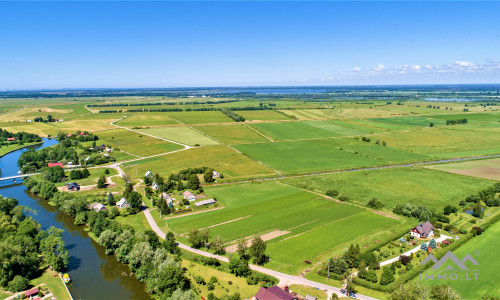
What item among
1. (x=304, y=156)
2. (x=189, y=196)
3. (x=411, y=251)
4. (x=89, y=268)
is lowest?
(x=89, y=268)

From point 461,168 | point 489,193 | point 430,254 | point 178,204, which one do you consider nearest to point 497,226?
point 489,193

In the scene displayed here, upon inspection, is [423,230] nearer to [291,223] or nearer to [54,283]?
[291,223]

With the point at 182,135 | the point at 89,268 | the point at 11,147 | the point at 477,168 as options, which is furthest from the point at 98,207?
the point at 477,168

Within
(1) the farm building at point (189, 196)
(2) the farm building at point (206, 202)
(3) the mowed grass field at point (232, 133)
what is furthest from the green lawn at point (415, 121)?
(1) the farm building at point (189, 196)

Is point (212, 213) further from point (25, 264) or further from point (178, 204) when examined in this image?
point (25, 264)

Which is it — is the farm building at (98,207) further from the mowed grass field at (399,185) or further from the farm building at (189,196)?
the mowed grass field at (399,185)
